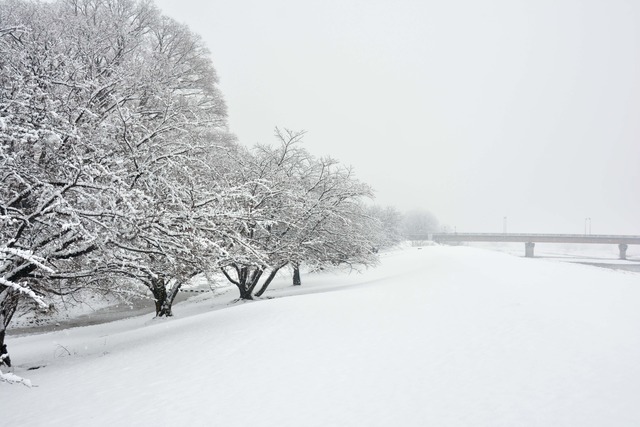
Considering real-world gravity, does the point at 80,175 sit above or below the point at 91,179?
above

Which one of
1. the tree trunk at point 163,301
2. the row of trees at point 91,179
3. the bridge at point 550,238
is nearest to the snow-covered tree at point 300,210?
the row of trees at point 91,179

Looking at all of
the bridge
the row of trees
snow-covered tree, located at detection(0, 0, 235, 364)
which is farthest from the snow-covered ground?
the bridge

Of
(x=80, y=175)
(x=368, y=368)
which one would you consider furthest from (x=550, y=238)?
(x=80, y=175)

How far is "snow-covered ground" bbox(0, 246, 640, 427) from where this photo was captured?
4.41 m

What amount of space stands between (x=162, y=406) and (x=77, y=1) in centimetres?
Answer: 1566

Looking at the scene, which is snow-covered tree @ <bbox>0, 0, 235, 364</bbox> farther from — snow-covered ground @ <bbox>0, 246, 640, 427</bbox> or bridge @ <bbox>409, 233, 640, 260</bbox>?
bridge @ <bbox>409, 233, 640, 260</bbox>

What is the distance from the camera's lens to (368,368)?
5.48 metres

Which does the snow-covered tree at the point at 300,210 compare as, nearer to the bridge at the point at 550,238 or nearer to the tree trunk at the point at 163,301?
the tree trunk at the point at 163,301

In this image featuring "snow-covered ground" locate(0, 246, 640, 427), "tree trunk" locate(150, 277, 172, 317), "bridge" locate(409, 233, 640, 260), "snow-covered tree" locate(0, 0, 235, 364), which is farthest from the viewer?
"bridge" locate(409, 233, 640, 260)

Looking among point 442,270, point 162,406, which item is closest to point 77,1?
point 162,406

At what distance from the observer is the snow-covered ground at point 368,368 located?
14.5 ft

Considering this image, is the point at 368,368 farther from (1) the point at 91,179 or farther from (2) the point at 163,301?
(2) the point at 163,301

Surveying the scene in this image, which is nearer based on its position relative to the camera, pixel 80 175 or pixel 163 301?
pixel 80 175

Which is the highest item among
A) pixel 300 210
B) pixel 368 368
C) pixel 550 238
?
pixel 300 210
